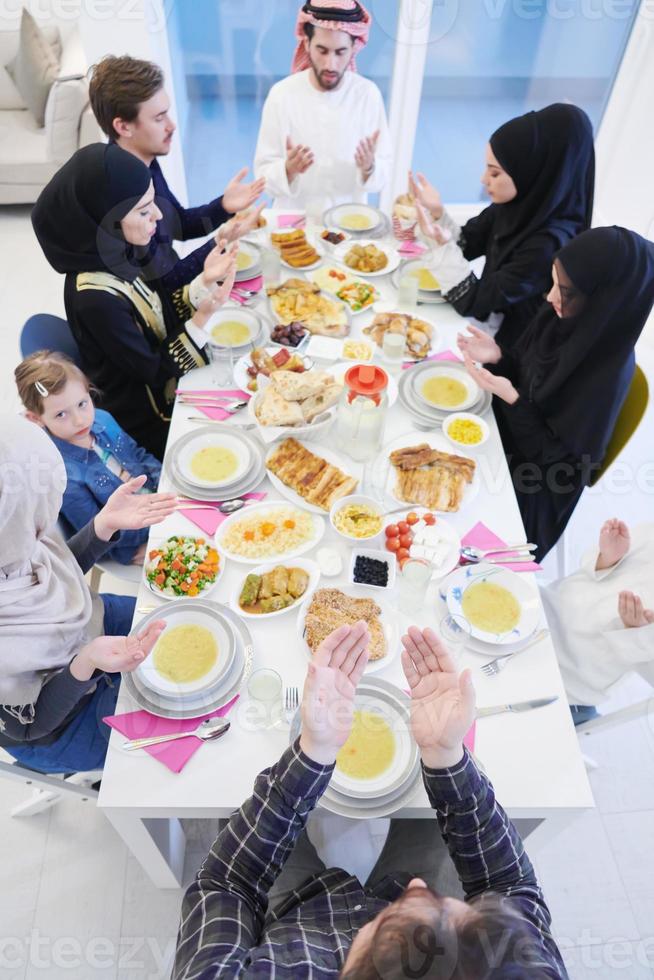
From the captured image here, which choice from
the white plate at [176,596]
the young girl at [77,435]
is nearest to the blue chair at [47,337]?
the young girl at [77,435]

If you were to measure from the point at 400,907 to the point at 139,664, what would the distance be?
2.62 feet

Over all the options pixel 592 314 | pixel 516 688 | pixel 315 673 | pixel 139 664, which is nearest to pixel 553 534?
pixel 592 314

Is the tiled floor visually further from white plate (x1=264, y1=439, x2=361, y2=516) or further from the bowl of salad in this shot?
white plate (x1=264, y1=439, x2=361, y2=516)

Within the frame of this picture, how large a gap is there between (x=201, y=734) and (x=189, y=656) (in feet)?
0.61

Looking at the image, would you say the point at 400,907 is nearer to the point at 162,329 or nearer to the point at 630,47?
the point at 162,329

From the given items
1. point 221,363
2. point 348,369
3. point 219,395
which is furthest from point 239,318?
point 348,369

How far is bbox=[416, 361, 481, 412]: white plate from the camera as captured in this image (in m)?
2.09

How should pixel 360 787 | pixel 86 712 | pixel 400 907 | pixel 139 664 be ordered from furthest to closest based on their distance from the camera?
pixel 86 712 < pixel 139 664 < pixel 360 787 < pixel 400 907

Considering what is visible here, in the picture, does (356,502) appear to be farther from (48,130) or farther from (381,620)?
(48,130)

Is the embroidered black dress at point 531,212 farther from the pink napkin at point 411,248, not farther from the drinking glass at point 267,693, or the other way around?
the drinking glass at point 267,693

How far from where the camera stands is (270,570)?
1.66m

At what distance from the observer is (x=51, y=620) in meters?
1.49

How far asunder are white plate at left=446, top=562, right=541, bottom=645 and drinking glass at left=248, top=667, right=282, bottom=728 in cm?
47

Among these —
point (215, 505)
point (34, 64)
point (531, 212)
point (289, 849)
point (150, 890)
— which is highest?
point (531, 212)
